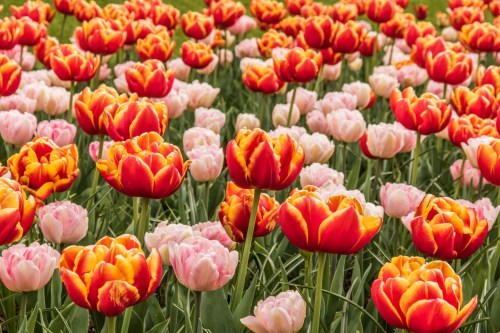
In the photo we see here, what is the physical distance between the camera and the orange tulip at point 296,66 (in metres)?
4.11

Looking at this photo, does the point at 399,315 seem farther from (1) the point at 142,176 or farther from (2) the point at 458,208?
(1) the point at 142,176

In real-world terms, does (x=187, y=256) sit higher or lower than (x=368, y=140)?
higher

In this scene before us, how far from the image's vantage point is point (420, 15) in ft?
30.3

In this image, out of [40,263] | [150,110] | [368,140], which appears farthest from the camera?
[368,140]

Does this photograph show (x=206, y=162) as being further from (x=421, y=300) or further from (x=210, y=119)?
(x=421, y=300)

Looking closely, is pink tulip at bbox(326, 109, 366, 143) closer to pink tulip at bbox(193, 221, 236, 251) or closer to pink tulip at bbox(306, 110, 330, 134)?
pink tulip at bbox(306, 110, 330, 134)

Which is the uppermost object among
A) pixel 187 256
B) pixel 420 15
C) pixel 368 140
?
pixel 187 256

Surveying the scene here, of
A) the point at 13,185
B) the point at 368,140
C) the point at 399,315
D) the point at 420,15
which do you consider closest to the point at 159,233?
the point at 13,185

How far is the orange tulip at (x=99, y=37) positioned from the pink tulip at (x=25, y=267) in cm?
275

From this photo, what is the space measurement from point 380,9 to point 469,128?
285 centimetres

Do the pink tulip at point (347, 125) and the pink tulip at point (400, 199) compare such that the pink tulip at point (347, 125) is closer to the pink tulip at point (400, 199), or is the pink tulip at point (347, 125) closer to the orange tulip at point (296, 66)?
the orange tulip at point (296, 66)

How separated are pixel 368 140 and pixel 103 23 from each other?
6.82 ft

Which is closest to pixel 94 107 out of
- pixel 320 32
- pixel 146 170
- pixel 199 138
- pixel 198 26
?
pixel 199 138

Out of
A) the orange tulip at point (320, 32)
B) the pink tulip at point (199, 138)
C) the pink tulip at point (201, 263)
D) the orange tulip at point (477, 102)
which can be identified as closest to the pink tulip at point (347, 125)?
the orange tulip at point (477, 102)
